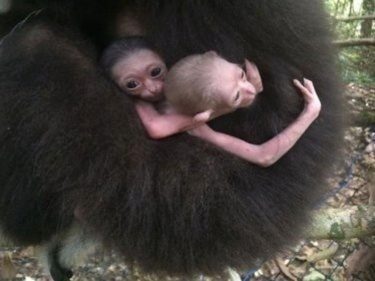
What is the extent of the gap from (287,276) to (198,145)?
A: 56.6 inches

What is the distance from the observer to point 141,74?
1.56 metres

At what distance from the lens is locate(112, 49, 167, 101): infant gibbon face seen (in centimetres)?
159

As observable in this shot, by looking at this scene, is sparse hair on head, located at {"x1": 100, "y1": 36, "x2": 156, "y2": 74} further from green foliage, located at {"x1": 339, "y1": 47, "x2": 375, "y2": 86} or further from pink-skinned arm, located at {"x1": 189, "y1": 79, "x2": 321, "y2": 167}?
green foliage, located at {"x1": 339, "y1": 47, "x2": 375, "y2": 86}

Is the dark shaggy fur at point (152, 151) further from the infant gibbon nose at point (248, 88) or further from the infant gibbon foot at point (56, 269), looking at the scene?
the infant gibbon foot at point (56, 269)

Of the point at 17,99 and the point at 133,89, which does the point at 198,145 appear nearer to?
the point at 133,89

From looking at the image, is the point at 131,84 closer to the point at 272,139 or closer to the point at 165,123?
the point at 165,123

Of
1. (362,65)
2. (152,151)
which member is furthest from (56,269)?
(362,65)

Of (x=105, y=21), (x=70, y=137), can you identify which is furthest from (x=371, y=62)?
(x=70, y=137)

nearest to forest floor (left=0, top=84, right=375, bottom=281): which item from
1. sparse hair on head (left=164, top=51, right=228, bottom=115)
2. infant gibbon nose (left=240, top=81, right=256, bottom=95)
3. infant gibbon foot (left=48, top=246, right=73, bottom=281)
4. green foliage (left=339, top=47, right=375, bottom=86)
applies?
infant gibbon foot (left=48, top=246, right=73, bottom=281)

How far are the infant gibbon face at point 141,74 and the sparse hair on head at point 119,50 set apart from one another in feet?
0.03

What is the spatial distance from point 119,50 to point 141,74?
101mm

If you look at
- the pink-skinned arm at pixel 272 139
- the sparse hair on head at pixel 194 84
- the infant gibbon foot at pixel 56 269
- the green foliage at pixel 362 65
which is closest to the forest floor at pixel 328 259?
the infant gibbon foot at pixel 56 269

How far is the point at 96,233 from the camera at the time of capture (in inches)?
59.4

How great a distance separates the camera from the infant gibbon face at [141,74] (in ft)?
5.21
